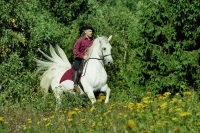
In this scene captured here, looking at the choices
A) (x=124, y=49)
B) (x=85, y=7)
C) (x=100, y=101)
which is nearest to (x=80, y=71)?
(x=100, y=101)

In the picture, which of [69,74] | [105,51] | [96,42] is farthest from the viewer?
[69,74]

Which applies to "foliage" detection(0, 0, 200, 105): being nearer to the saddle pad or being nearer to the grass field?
the saddle pad

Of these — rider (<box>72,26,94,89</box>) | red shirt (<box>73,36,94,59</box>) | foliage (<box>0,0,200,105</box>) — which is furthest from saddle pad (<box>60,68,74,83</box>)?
foliage (<box>0,0,200,105</box>)

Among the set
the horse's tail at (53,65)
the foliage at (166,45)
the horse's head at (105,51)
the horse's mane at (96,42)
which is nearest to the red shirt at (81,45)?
the horse's mane at (96,42)

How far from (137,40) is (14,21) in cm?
646

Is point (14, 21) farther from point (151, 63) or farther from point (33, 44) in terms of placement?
point (151, 63)

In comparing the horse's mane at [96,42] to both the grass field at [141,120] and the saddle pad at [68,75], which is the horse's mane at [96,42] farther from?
the grass field at [141,120]

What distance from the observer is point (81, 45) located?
15695mm

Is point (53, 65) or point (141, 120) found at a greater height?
point (53, 65)

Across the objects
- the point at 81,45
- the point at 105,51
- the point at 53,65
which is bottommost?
the point at 53,65

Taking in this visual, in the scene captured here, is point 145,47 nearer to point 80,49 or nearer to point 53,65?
point 53,65

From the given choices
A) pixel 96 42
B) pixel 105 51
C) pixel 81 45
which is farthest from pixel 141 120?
pixel 81 45

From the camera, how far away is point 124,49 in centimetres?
3462

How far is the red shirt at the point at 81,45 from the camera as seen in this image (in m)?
15.6
